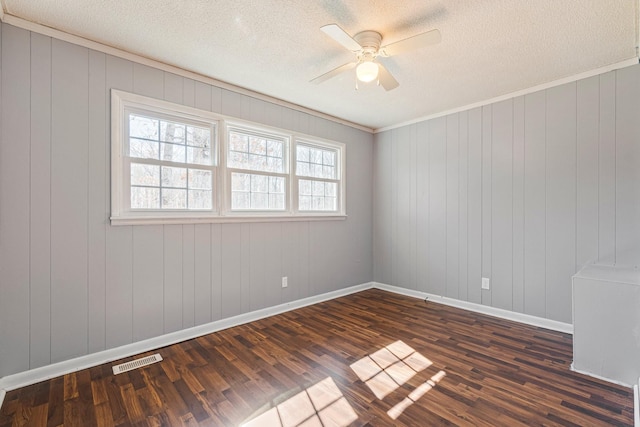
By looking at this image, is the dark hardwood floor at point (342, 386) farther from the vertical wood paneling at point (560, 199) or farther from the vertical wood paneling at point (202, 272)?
the vertical wood paneling at point (560, 199)

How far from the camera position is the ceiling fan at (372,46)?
1.91 m

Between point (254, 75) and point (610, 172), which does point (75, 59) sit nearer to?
point (254, 75)

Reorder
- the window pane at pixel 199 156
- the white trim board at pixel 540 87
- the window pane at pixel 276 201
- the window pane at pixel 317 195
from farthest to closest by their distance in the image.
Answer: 1. the window pane at pixel 317 195
2. the window pane at pixel 276 201
3. the window pane at pixel 199 156
4. the white trim board at pixel 540 87

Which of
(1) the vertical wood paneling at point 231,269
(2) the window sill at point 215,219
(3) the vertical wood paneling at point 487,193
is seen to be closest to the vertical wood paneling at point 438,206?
(3) the vertical wood paneling at point 487,193

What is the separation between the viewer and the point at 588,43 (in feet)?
7.85

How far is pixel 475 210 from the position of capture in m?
3.72

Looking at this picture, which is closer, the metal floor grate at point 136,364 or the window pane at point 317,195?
the metal floor grate at point 136,364

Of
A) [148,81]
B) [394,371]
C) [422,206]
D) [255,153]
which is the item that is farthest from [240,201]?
[422,206]

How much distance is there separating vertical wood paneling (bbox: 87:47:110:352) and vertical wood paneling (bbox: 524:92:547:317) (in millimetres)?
Answer: 4120

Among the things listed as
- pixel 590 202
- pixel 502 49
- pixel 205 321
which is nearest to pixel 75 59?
pixel 205 321

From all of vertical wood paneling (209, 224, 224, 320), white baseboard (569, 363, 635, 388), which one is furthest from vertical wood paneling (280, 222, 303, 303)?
white baseboard (569, 363, 635, 388)

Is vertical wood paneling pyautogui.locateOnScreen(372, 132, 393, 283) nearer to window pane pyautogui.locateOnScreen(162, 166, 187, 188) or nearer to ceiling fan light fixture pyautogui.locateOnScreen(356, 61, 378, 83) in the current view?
ceiling fan light fixture pyautogui.locateOnScreen(356, 61, 378, 83)

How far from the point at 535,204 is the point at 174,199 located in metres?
3.74

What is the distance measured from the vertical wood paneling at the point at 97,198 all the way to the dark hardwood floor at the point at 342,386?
38 cm
